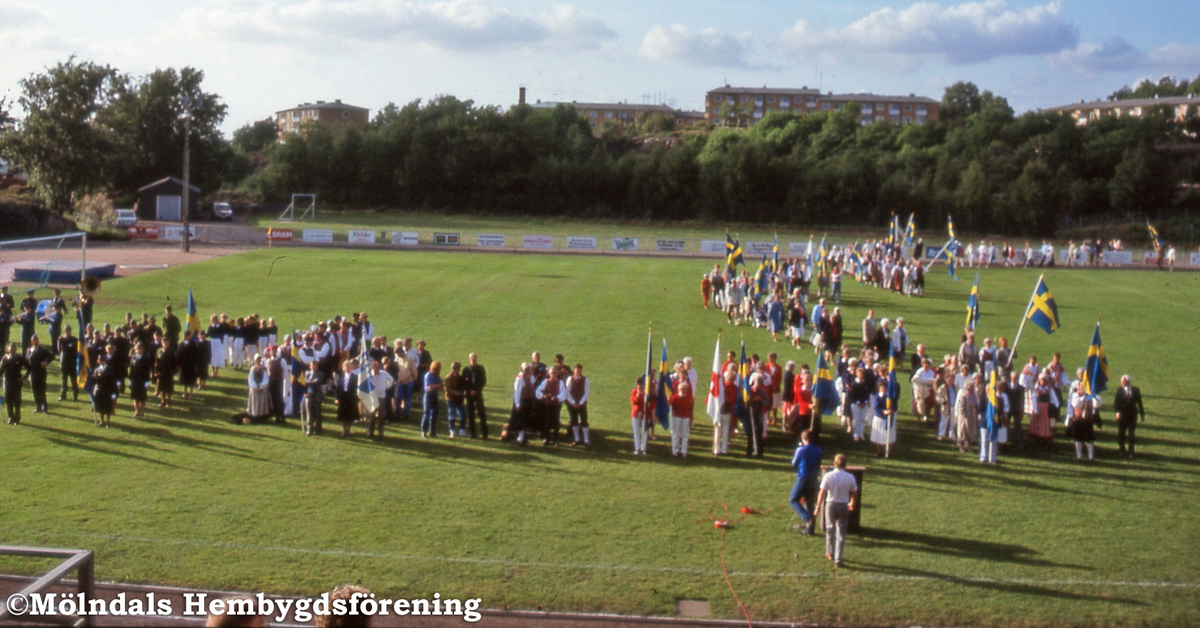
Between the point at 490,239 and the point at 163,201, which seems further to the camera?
the point at 163,201

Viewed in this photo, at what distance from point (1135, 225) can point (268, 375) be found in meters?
78.4

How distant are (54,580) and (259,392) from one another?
1254 cm

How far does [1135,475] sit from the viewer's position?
565 inches

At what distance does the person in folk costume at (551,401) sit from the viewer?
15.1 meters

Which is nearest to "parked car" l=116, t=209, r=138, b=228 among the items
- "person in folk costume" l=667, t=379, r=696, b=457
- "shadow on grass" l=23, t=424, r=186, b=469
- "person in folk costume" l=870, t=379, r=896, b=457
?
"shadow on grass" l=23, t=424, r=186, b=469

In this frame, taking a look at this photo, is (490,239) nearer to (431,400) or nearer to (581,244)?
(581,244)

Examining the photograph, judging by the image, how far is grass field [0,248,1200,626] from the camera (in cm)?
973

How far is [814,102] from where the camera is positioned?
150 meters

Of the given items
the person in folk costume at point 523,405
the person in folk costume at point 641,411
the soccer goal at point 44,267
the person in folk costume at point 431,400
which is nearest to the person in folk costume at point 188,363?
the person in folk costume at point 431,400

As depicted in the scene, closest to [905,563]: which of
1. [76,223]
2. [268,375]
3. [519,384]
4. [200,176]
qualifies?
[519,384]

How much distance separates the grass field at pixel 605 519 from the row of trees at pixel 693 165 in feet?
215

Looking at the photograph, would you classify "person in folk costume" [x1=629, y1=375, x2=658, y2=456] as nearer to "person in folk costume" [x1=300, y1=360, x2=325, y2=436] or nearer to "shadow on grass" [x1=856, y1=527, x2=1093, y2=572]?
"shadow on grass" [x1=856, y1=527, x2=1093, y2=572]

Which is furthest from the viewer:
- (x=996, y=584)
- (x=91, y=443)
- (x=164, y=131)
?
(x=164, y=131)

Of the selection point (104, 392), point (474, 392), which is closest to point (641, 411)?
point (474, 392)
